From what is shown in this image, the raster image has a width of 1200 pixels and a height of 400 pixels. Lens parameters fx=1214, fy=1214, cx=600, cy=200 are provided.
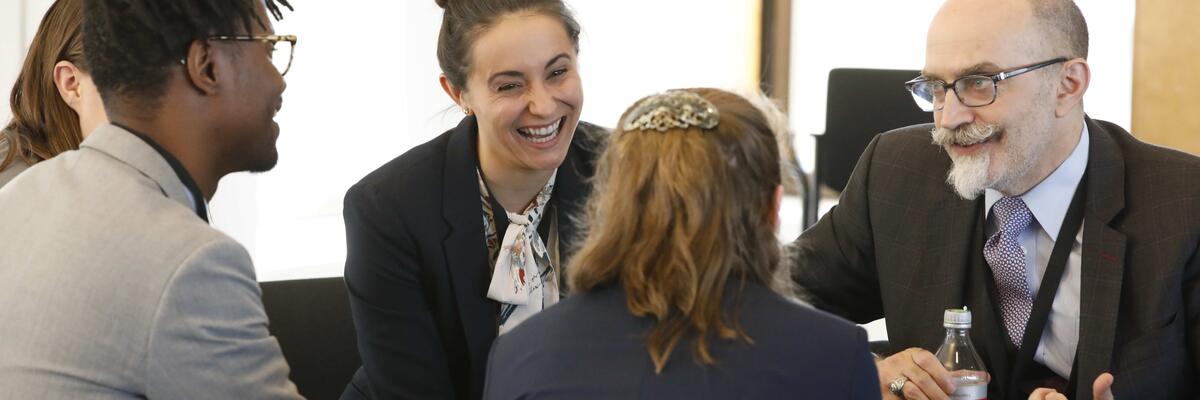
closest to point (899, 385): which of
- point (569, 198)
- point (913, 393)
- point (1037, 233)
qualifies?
point (913, 393)

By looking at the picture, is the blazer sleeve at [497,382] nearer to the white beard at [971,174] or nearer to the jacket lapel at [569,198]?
the jacket lapel at [569,198]

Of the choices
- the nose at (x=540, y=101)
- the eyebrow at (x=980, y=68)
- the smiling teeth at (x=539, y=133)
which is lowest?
the smiling teeth at (x=539, y=133)

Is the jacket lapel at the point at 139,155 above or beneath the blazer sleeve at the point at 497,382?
above

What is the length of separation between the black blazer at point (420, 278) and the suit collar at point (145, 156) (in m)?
0.55

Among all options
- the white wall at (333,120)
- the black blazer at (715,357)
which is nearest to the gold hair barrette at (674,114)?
the black blazer at (715,357)

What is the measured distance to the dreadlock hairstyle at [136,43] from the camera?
159cm

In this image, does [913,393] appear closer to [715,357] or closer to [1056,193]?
[1056,193]

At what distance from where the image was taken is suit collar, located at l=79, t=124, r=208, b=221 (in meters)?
1.54

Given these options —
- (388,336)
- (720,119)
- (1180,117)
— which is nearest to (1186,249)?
(720,119)

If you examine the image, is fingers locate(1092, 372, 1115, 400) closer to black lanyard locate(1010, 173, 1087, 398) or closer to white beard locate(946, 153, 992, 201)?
black lanyard locate(1010, 173, 1087, 398)

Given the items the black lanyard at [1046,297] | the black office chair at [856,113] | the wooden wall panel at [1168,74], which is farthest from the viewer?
the wooden wall panel at [1168,74]

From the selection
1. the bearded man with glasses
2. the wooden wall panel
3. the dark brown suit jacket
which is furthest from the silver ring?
the wooden wall panel

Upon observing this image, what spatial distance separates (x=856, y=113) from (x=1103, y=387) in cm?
320

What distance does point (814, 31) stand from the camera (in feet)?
23.9
